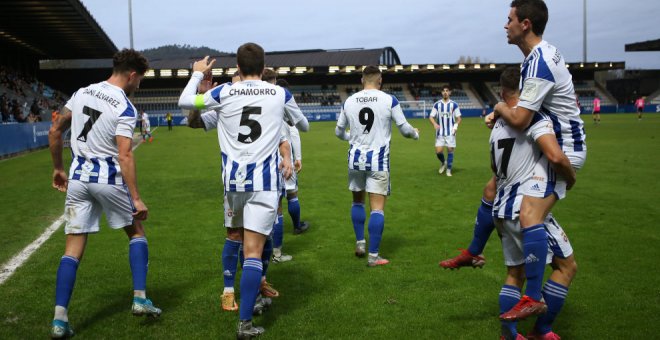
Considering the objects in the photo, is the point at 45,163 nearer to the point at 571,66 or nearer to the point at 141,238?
the point at 141,238

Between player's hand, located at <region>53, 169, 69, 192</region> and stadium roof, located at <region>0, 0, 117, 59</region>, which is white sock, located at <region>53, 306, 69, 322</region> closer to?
player's hand, located at <region>53, 169, 69, 192</region>

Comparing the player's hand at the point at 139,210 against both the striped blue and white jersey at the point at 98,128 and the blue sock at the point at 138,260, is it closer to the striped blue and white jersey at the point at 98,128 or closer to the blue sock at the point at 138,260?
the striped blue and white jersey at the point at 98,128

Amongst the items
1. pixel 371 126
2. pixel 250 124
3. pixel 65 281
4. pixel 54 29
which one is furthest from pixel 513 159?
pixel 54 29

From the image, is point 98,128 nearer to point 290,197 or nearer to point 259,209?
point 259,209

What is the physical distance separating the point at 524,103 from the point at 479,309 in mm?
2087

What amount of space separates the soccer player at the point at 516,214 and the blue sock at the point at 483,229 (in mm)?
651

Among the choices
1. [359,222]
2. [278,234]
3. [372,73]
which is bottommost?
[278,234]

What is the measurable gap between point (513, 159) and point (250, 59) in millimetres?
2148

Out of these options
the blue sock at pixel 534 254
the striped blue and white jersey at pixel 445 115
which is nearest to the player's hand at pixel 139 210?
the blue sock at pixel 534 254

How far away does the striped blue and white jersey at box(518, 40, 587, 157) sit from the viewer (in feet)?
11.6

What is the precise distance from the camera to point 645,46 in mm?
64750

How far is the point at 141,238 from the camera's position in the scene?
476cm

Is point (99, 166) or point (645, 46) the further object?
point (645, 46)

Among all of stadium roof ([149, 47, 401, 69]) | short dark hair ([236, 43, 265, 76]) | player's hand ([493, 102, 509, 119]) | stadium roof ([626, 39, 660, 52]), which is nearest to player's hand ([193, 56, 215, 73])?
short dark hair ([236, 43, 265, 76])
